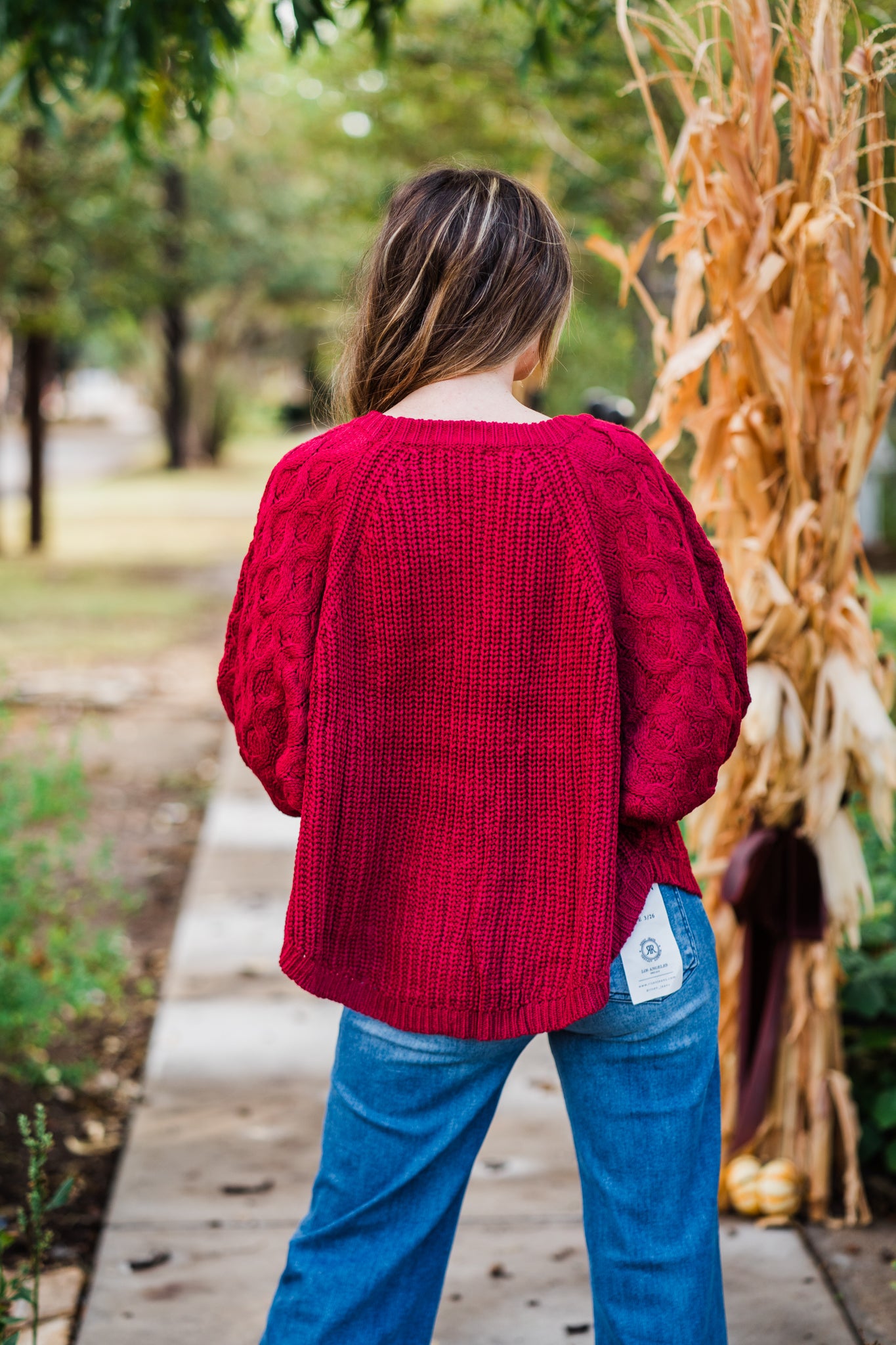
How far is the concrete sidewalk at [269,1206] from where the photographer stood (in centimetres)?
251

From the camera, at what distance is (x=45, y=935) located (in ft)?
14.8

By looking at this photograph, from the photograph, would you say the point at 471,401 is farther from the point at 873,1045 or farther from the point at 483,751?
the point at 873,1045

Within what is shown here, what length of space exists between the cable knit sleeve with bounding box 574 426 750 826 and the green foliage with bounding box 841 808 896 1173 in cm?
142

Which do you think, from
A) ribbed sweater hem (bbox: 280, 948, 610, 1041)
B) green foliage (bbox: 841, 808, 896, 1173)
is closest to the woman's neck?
ribbed sweater hem (bbox: 280, 948, 610, 1041)

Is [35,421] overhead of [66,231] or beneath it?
beneath

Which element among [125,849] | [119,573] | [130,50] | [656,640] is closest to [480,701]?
[656,640]

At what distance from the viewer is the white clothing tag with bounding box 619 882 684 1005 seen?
1.59 meters

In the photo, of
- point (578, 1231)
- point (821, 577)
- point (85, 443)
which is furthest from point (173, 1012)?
point (85, 443)

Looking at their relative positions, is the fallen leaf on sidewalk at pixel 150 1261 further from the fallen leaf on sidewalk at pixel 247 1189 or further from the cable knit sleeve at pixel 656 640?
the cable knit sleeve at pixel 656 640

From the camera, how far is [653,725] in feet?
5.11

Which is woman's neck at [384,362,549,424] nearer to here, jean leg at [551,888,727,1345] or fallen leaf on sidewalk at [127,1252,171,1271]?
jean leg at [551,888,727,1345]

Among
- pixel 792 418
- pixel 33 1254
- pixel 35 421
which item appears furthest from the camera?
pixel 35 421

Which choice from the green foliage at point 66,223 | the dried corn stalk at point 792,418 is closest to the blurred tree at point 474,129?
the green foliage at point 66,223

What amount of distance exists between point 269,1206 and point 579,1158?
1.43m
